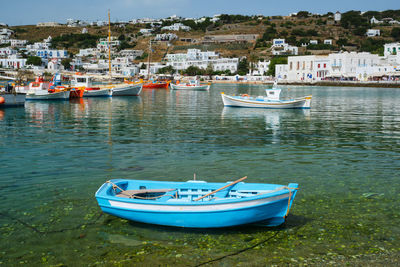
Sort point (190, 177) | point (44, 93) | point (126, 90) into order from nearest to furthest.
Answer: point (190, 177), point (44, 93), point (126, 90)

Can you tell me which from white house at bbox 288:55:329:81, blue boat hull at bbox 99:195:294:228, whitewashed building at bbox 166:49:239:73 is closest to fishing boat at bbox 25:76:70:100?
blue boat hull at bbox 99:195:294:228

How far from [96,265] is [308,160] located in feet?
33.5

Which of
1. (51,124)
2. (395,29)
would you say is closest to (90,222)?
(51,124)

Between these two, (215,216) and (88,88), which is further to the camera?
(88,88)

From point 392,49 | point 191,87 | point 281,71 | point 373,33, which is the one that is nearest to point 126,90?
point 191,87

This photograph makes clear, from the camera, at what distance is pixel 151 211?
7984 mm

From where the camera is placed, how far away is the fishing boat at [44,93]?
5009cm

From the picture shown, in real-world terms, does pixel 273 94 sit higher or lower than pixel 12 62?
lower

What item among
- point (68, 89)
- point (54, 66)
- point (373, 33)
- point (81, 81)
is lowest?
point (68, 89)

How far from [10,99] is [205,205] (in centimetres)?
3601

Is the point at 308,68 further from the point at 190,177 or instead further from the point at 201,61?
the point at 190,177

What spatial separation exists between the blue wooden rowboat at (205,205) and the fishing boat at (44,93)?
45.6 metres

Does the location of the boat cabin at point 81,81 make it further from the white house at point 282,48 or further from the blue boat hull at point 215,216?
the white house at point 282,48

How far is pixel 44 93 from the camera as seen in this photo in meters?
50.3
